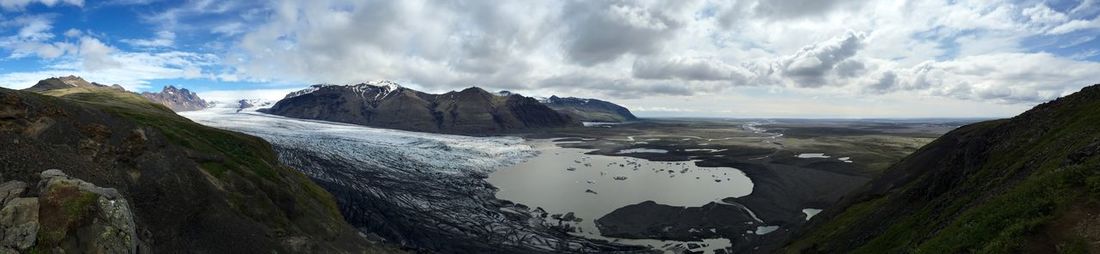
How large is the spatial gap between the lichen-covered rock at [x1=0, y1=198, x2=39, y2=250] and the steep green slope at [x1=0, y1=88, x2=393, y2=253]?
5.10 meters

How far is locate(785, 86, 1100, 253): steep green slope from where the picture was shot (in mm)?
16922

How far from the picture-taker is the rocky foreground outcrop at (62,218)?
19078mm

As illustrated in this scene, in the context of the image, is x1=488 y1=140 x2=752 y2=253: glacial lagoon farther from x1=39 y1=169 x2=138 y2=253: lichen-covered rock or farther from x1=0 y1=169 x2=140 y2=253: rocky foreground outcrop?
x1=0 y1=169 x2=140 y2=253: rocky foreground outcrop

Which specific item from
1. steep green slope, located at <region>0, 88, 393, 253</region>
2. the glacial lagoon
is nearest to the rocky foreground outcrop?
steep green slope, located at <region>0, 88, 393, 253</region>

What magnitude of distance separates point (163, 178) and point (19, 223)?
14.9 m

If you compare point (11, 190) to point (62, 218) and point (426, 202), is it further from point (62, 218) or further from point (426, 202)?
point (426, 202)

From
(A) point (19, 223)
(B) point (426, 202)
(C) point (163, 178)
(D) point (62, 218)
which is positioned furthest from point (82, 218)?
(B) point (426, 202)

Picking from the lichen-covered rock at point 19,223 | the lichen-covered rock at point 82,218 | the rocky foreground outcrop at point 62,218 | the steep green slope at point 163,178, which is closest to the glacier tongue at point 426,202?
the steep green slope at point 163,178

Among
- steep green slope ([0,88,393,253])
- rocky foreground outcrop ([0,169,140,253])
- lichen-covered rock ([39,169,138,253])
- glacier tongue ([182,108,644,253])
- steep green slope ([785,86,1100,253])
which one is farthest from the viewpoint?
glacier tongue ([182,108,644,253])

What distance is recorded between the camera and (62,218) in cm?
2034

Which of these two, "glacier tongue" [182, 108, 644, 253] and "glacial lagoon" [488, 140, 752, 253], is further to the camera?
"glacial lagoon" [488, 140, 752, 253]

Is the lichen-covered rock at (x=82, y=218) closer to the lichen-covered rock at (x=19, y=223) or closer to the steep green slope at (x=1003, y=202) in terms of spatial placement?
the lichen-covered rock at (x=19, y=223)

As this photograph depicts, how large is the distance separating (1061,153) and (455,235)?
201 ft

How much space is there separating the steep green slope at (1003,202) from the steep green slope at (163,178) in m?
39.5
